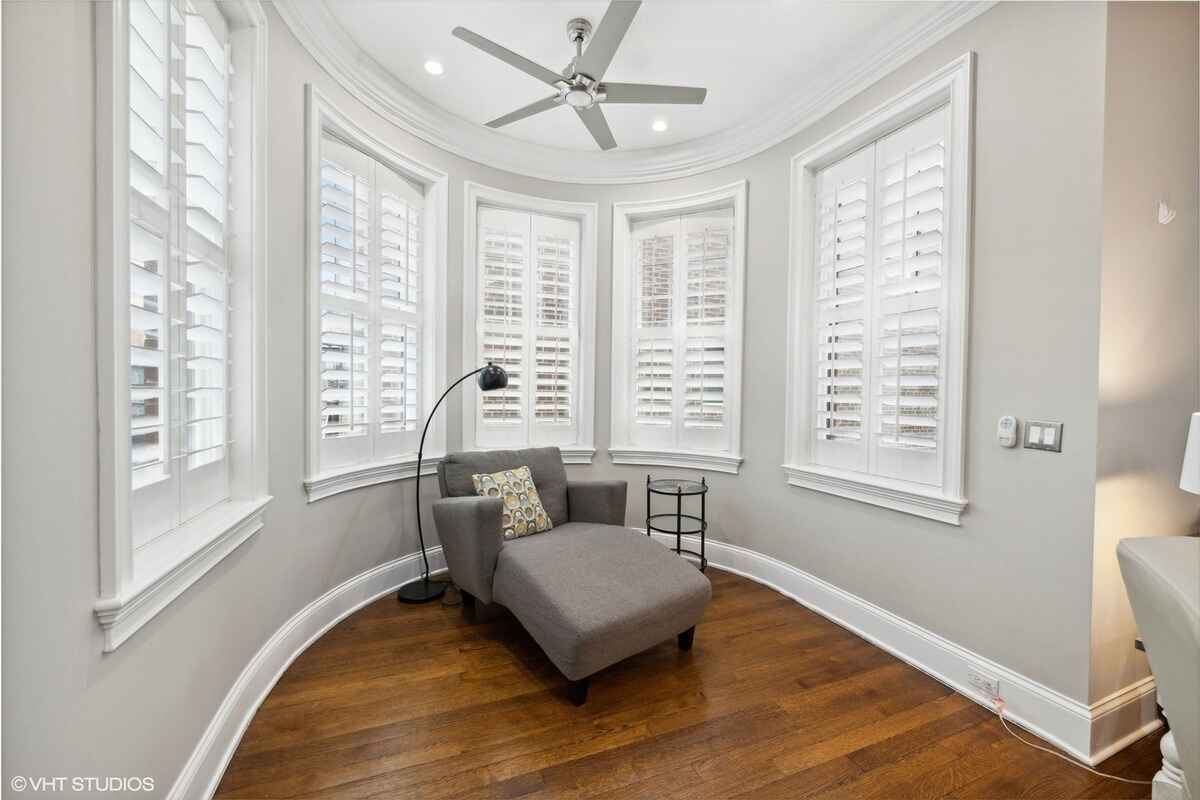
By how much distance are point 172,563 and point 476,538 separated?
120 cm

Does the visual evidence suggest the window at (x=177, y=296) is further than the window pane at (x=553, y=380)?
No

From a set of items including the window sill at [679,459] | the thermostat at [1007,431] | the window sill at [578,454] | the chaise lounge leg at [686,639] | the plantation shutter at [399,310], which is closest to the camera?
the thermostat at [1007,431]

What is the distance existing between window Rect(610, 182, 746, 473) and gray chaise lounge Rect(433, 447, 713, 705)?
75 cm

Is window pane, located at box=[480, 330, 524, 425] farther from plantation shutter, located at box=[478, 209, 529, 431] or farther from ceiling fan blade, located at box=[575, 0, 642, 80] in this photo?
ceiling fan blade, located at box=[575, 0, 642, 80]

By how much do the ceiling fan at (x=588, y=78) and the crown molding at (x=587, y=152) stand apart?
0.69 m

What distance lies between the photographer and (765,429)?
298 cm

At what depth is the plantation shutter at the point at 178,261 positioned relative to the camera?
1.21 metres

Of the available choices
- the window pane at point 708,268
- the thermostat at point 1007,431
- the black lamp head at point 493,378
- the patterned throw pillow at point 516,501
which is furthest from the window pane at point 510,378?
the thermostat at point 1007,431

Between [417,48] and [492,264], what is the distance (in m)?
1.25

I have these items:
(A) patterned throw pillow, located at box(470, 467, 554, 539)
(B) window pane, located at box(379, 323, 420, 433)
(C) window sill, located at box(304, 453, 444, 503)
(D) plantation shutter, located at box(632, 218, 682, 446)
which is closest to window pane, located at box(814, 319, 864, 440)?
(D) plantation shutter, located at box(632, 218, 682, 446)

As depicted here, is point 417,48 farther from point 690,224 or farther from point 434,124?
point 690,224

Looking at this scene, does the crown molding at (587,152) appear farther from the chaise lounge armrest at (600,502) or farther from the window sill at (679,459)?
the chaise lounge armrest at (600,502)

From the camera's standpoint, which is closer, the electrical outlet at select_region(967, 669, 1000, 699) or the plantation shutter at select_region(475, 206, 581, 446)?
the electrical outlet at select_region(967, 669, 1000, 699)

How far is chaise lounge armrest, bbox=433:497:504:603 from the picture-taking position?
2.26m
